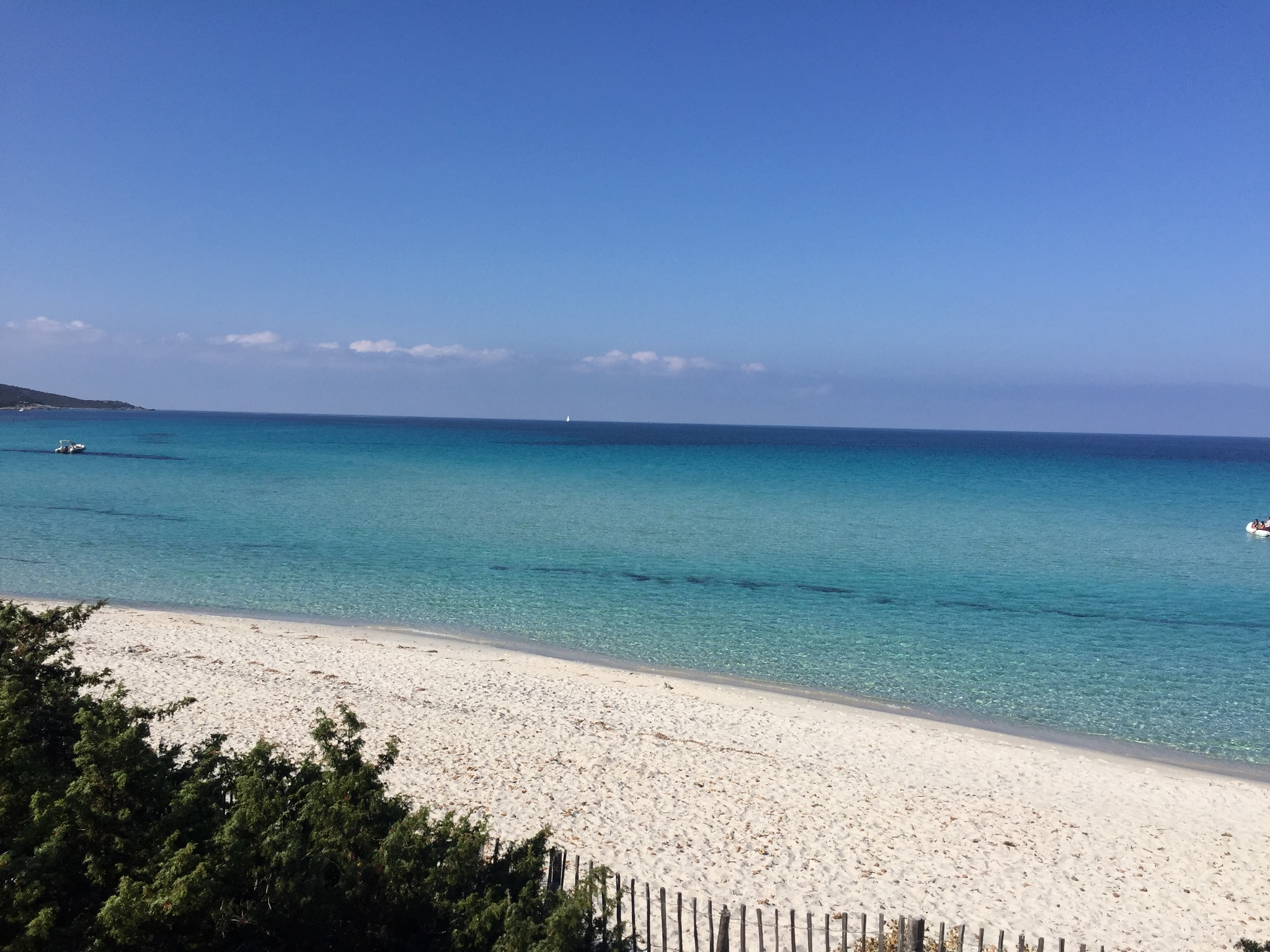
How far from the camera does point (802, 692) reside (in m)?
18.5

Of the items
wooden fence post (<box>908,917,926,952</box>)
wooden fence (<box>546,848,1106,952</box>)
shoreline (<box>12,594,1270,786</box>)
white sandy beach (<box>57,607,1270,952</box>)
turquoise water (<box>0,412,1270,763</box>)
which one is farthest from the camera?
turquoise water (<box>0,412,1270,763</box>)

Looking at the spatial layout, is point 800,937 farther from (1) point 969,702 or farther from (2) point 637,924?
(1) point 969,702

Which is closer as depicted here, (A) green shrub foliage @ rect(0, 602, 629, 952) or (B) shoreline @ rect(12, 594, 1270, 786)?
(A) green shrub foliage @ rect(0, 602, 629, 952)

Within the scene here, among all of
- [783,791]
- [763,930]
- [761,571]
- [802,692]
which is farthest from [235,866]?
[761,571]

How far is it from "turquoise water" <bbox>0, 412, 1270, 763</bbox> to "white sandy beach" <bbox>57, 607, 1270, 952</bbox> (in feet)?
10.1

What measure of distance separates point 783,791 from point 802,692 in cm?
614

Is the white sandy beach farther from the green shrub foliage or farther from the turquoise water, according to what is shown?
the green shrub foliage

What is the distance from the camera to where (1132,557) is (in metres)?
37.1

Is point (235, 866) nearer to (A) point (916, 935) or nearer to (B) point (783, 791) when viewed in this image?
(A) point (916, 935)

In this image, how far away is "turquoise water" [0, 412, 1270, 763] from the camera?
19.8 m

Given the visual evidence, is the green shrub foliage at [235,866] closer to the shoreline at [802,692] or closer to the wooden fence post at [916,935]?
the wooden fence post at [916,935]

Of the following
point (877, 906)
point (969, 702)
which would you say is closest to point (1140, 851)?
point (877, 906)

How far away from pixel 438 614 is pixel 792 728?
12.7 metres

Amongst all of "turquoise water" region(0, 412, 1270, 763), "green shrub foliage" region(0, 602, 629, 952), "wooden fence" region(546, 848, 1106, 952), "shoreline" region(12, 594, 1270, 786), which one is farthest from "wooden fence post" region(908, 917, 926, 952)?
"turquoise water" region(0, 412, 1270, 763)
